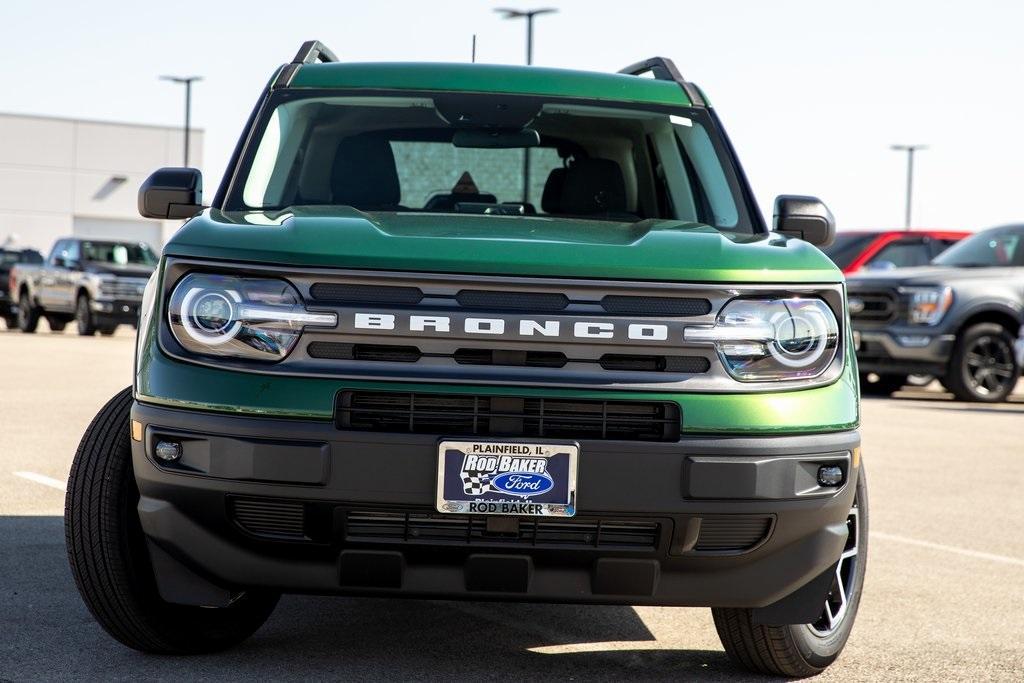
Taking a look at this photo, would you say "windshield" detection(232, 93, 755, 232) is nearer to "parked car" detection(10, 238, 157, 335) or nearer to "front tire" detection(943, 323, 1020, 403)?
"front tire" detection(943, 323, 1020, 403)

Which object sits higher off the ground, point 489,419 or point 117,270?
point 489,419

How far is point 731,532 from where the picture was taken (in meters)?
3.79

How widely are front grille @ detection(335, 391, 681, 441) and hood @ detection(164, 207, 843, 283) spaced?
0.31 metres

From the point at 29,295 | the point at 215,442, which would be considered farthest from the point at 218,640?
the point at 29,295

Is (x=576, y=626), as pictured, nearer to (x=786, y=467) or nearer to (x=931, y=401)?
(x=786, y=467)

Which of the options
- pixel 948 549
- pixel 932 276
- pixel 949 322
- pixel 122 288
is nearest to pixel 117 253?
pixel 122 288

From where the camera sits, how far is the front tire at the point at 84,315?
27188 mm

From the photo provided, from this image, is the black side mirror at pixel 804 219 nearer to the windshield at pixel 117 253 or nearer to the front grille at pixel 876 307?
the front grille at pixel 876 307

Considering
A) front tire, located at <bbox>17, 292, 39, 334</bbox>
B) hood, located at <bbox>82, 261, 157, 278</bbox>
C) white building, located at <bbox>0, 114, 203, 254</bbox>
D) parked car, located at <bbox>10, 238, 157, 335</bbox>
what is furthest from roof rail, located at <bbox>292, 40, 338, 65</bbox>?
white building, located at <bbox>0, 114, 203, 254</bbox>

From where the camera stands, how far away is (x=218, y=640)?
4434mm

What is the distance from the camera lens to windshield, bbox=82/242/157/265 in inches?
1089

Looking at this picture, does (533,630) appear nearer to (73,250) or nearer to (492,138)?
(492,138)

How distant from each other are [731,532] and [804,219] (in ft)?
5.28

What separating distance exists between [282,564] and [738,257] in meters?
1.36
